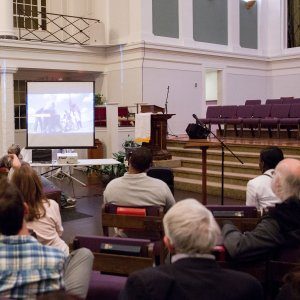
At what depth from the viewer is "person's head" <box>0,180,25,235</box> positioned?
80.0 inches

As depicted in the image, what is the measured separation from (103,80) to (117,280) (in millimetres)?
12238

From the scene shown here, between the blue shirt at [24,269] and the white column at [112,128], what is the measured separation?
8.68 meters

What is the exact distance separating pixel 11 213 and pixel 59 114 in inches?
234

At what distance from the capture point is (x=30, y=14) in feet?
47.0

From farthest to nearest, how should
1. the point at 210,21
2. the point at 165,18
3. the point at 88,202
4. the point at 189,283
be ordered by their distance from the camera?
1. the point at 210,21
2. the point at 165,18
3. the point at 88,202
4. the point at 189,283

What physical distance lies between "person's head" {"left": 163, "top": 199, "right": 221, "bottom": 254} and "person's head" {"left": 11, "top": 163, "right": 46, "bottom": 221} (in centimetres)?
136

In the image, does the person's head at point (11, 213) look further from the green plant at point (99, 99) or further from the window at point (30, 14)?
the window at point (30, 14)

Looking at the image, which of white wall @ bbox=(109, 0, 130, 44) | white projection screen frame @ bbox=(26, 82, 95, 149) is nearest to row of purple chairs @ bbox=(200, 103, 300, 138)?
white wall @ bbox=(109, 0, 130, 44)

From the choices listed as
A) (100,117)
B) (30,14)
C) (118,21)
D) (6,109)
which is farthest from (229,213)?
(30,14)

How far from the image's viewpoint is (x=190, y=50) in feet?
47.7

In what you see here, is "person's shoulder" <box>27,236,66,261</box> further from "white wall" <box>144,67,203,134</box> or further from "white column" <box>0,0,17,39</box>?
"white wall" <box>144,67,203,134</box>

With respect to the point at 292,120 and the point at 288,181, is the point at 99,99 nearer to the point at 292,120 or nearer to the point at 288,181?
the point at 292,120

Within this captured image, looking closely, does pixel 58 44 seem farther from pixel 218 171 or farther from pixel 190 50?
pixel 218 171

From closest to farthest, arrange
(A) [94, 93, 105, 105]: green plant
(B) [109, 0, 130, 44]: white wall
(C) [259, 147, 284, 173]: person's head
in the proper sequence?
1. (C) [259, 147, 284, 173]: person's head
2. (A) [94, 93, 105, 105]: green plant
3. (B) [109, 0, 130, 44]: white wall
